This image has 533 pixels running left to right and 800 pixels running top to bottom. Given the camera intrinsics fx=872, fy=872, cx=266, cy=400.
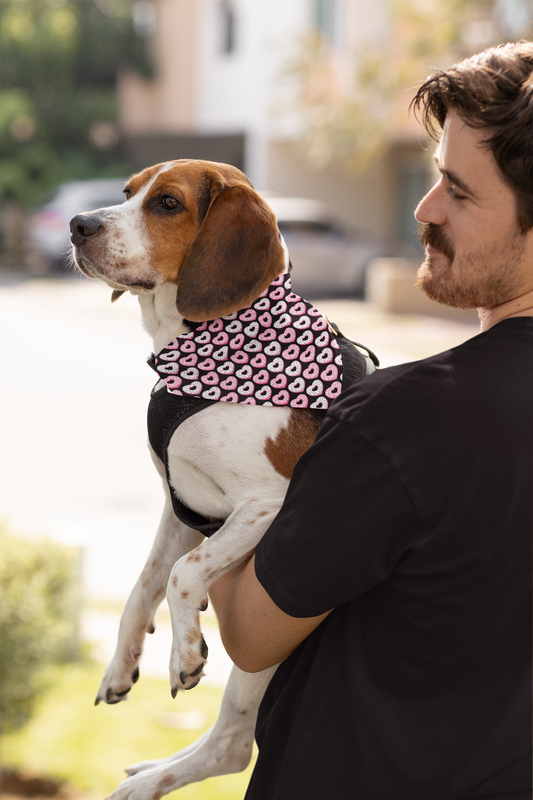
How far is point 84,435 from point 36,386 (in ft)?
7.19

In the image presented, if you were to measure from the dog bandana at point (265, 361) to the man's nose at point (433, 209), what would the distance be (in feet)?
1.34

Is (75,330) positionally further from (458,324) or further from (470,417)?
(470,417)

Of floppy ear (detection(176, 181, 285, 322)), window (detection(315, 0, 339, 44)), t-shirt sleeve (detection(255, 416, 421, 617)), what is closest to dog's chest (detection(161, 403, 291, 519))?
floppy ear (detection(176, 181, 285, 322))

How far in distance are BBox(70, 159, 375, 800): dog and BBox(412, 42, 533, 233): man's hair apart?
59cm

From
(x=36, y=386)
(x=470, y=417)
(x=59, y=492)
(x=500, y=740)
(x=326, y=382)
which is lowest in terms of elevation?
(x=36, y=386)

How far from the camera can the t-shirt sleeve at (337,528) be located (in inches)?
51.8

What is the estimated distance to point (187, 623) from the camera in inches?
74.0

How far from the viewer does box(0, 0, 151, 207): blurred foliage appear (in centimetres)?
2505

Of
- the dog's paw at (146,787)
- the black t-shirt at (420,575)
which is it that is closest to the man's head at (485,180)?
the black t-shirt at (420,575)

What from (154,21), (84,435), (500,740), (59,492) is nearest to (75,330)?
(84,435)

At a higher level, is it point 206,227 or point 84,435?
point 206,227

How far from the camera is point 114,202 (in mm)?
19078

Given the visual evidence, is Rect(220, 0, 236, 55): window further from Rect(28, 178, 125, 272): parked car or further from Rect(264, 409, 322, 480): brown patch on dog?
Rect(264, 409, 322, 480): brown patch on dog

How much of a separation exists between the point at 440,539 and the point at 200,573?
69 cm
